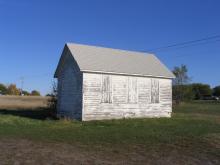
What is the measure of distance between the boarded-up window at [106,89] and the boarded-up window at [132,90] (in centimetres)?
195

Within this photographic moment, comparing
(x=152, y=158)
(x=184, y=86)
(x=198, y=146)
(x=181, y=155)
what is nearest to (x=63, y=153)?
(x=152, y=158)

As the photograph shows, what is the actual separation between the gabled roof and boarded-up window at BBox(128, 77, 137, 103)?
0.62 metres

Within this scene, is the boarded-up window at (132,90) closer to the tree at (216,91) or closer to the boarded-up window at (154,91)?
the boarded-up window at (154,91)

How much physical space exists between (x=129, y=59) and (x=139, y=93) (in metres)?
3.96

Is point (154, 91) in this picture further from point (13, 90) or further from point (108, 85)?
point (13, 90)

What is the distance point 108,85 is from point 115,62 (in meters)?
3.06

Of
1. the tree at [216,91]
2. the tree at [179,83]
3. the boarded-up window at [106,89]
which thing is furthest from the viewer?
the tree at [216,91]

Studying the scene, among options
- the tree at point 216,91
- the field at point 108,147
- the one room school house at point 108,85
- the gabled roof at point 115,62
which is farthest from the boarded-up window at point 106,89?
the tree at point 216,91

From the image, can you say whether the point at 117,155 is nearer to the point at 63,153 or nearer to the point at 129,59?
the point at 63,153

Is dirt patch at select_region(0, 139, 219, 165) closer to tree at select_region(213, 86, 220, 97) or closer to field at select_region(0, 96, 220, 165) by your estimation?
field at select_region(0, 96, 220, 165)

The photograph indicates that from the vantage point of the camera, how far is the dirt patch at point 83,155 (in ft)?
40.6

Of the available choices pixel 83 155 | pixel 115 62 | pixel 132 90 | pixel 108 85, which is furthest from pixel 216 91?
pixel 83 155

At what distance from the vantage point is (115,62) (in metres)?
32.1

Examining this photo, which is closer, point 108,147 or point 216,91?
point 108,147
